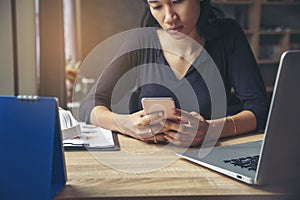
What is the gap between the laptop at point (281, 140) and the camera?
2.34 feet

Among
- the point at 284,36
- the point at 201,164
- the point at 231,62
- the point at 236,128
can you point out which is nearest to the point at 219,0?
the point at 284,36

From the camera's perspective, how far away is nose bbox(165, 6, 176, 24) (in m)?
1.46

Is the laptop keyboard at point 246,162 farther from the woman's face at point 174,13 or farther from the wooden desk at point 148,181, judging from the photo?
the woman's face at point 174,13

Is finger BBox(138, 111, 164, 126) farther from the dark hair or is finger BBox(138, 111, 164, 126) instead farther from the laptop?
the dark hair

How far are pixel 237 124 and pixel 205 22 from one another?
1.89 feet

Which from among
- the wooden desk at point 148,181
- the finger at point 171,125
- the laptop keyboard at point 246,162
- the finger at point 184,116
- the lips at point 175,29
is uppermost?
the lips at point 175,29

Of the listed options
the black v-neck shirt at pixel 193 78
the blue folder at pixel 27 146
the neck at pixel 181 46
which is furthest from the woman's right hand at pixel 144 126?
the neck at pixel 181 46

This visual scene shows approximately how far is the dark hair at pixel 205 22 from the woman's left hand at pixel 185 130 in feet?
2.10

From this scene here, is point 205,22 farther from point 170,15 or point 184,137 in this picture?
point 184,137

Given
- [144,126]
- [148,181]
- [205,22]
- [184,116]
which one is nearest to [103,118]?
[144,126]

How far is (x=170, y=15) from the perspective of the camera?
4.82 feet

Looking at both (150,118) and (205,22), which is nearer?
(150,118)

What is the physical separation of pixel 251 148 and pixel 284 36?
11.8ft

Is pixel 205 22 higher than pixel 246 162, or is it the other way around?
pixel 205 22
